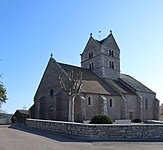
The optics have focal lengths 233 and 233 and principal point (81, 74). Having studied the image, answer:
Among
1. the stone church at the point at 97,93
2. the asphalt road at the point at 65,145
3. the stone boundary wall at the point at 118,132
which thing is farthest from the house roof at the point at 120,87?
the asphalt road at the point at 65,145

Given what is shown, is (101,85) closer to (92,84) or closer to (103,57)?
(92,84)

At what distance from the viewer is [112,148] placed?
10961 millimetres

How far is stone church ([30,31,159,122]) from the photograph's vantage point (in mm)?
31484

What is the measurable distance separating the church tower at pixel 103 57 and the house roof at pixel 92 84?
2482mm

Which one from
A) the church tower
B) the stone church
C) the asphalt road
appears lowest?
the asphalt road

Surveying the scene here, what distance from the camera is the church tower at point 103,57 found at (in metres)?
40.8

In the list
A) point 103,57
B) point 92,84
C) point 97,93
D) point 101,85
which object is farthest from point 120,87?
point 97,93

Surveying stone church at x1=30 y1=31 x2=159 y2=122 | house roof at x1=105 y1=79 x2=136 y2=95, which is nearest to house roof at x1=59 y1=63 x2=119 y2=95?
stone church at x1=30 y1=31 x2=159 y2=122

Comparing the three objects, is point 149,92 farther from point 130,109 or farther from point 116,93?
point 116,93

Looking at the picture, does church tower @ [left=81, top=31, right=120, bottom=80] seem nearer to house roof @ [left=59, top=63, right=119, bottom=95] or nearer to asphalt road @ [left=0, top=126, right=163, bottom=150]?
house roof @ [left=59, top=63, right=119, bottom=95]

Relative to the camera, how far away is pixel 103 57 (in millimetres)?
40969

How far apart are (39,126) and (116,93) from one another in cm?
1854

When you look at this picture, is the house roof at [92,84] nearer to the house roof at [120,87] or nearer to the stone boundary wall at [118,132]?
the house roof at [120,87]

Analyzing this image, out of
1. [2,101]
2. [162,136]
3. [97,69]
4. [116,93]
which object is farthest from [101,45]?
[162,136]
